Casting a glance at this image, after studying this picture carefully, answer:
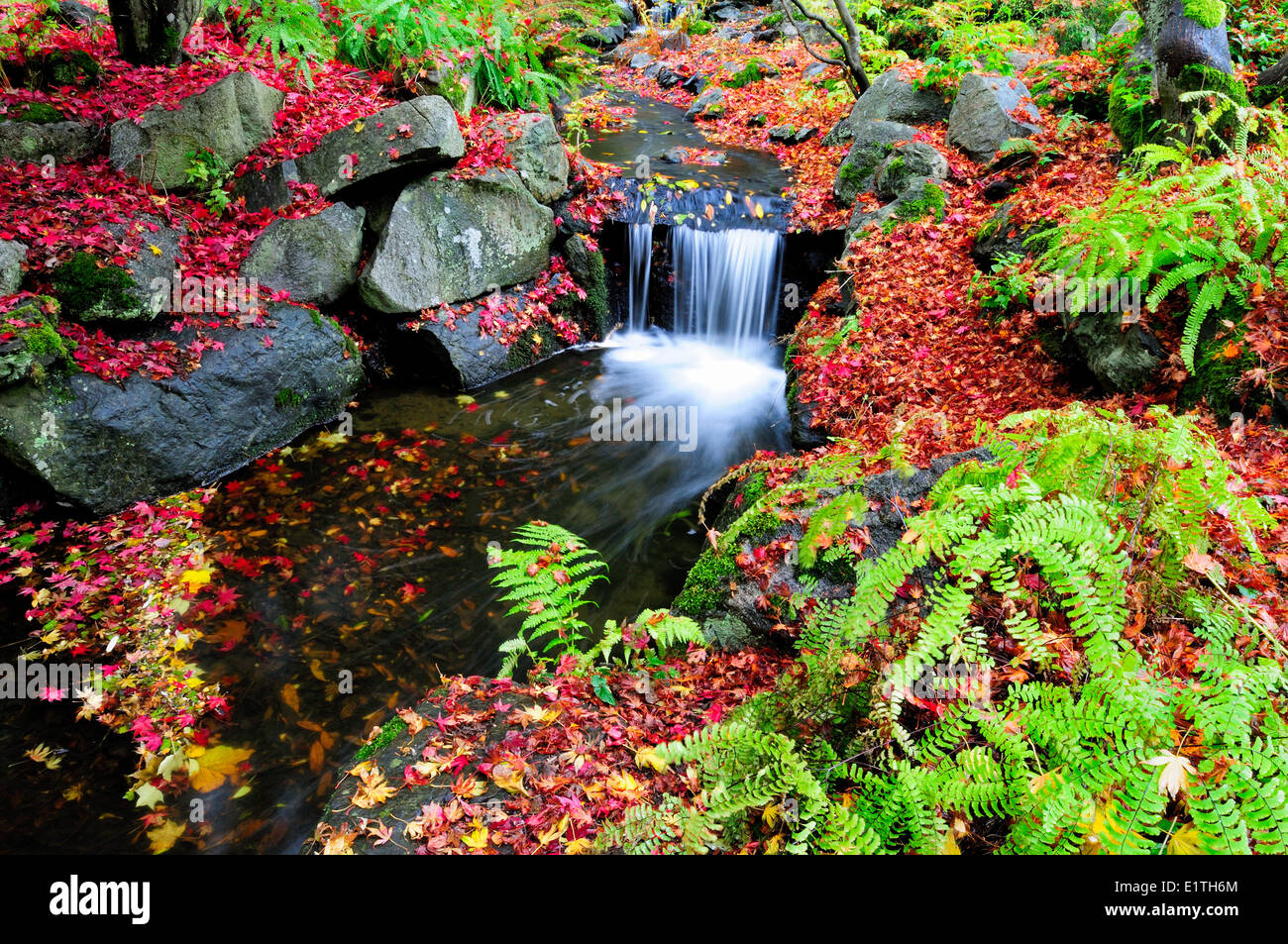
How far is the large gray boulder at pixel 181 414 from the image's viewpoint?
5.52 m

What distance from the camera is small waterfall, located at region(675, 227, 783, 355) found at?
9742 mm

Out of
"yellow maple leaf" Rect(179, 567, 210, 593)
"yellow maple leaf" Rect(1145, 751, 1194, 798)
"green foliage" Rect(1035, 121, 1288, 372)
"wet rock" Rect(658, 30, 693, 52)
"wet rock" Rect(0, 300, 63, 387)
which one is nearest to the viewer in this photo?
"yellow maple leaf" Rect(1145, 751, 1194, 798)

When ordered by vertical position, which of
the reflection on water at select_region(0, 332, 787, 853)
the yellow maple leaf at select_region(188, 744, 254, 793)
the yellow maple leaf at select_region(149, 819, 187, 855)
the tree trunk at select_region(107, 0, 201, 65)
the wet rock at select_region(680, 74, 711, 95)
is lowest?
the yellow maple leaf at select_region(149, 819, 187, 855)

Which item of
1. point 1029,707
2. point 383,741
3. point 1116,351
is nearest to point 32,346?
point 383,741

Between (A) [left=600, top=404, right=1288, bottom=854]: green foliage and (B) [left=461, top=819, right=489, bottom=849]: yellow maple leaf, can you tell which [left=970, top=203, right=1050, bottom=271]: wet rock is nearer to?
(A) [left=600, top=404, right=1288, bottom=854]: green foliage

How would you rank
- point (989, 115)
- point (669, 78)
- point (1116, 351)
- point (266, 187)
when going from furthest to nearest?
1. point (669, 78)
2. point (989, 115)
3. point (266, 187)
4. point (1116, 351)

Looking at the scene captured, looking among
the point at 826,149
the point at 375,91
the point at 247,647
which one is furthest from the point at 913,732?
the point at 826,149

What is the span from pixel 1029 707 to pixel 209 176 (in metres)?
9.14

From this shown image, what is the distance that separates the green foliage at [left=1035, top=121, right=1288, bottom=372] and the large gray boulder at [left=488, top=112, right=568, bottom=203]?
6.68 metres

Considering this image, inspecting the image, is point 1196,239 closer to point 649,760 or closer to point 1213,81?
point 1213,81

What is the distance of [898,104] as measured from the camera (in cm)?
1067

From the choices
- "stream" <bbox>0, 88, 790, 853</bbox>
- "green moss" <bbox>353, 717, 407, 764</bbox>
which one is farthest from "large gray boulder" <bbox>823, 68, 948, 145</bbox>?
"green moss" <bbox>353, 717, 407, 764</bbox>

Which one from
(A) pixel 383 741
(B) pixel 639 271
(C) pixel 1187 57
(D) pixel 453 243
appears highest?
(C) pixel 1187 57
